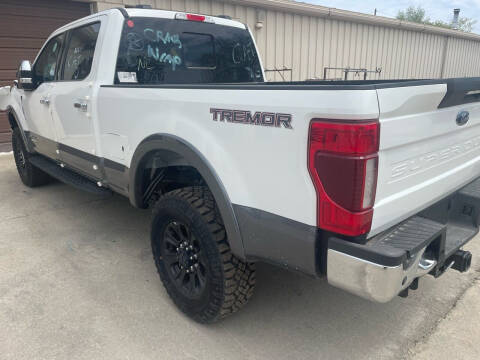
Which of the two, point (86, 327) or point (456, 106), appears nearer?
point (456, 106)

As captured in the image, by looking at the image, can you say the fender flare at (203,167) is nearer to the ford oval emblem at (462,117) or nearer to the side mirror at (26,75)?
the ford oval emblem at (462,117)

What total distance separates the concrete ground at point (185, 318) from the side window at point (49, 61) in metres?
1.88

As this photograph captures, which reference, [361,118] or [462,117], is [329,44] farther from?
[361,118]

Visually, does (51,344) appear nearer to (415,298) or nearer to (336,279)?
(336,279)

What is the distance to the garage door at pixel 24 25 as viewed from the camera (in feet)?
23.3

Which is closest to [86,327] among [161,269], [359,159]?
[161,269]

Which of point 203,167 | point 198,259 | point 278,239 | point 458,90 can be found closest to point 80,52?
point 203,167

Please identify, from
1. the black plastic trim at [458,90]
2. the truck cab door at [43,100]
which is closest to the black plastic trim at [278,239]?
the black plastic trim at [458,90]

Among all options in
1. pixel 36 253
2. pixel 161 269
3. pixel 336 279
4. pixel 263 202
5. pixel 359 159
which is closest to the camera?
pixel 359 159

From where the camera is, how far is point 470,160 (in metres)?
2.53

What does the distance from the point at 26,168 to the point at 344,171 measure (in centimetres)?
502

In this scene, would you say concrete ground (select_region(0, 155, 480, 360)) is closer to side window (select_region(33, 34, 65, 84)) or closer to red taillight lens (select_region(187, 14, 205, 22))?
side window (select_region(33, 34, 65, 84))

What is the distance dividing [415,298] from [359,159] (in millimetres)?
1752

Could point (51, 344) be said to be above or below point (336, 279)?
below
